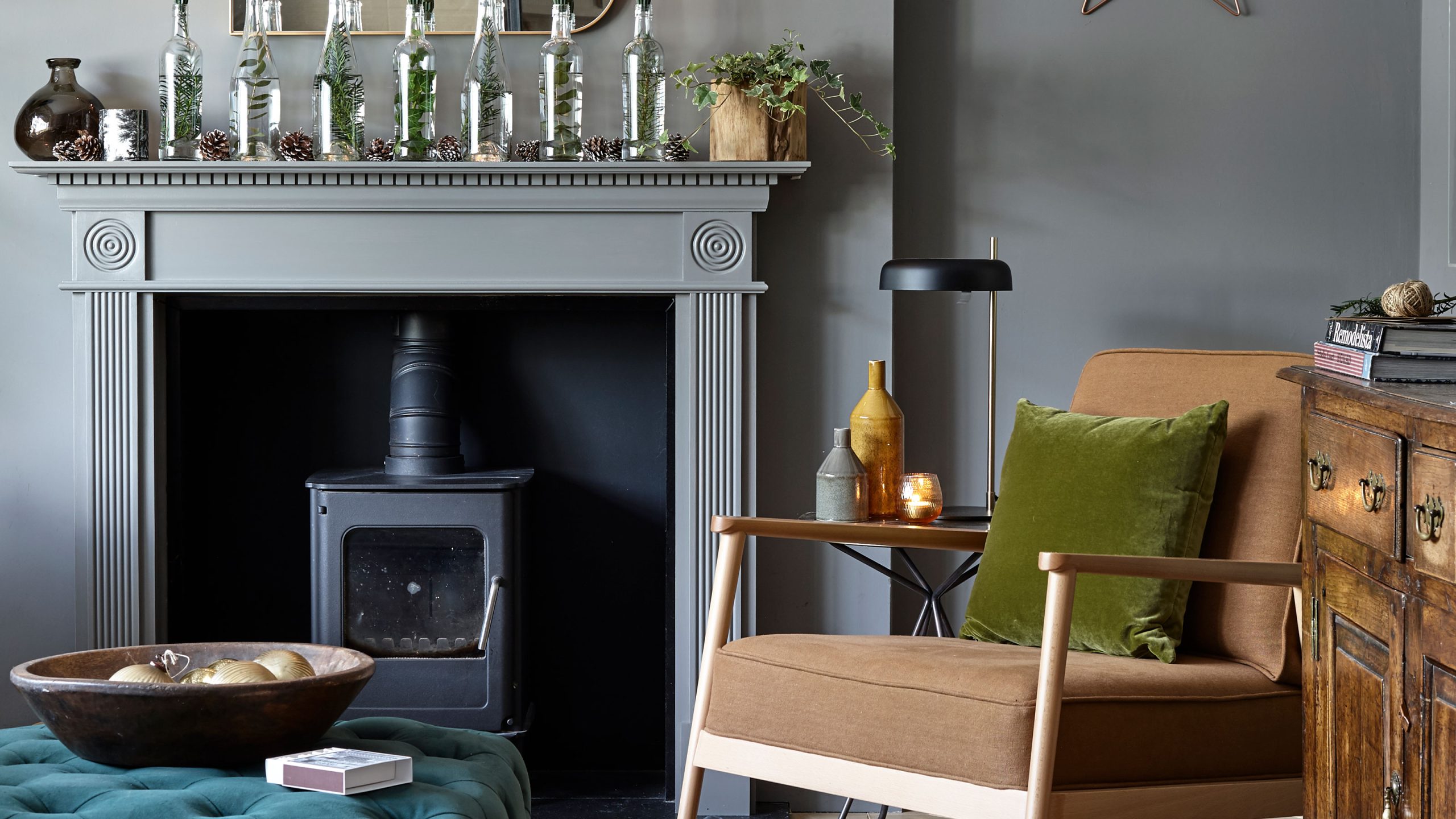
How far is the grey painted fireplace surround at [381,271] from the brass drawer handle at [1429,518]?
1.48m

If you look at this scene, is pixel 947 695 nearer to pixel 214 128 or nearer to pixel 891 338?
pixel 891 338

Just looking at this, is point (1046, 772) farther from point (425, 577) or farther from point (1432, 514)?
point (425, 577)

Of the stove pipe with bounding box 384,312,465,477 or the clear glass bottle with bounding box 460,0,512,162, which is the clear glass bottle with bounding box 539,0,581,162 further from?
the stove pipe with bounding box 384,312,465,477

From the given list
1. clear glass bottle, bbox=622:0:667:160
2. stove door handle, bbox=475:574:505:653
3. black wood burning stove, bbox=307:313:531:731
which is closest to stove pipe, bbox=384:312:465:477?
black wood burning stove, bbox=307:313:531:731

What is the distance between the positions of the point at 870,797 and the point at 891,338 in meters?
1.14

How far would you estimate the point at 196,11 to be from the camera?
8.70 ft

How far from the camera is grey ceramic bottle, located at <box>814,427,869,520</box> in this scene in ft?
7.59

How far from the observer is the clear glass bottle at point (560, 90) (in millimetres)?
2559

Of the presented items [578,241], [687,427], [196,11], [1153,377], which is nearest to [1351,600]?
[1153,377]

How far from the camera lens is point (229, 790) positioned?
129 cm

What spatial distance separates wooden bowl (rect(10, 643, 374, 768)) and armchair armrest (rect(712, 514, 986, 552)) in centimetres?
77

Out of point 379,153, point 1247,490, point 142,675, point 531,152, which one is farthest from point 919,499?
point 142,675

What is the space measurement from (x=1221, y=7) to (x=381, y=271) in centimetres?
189

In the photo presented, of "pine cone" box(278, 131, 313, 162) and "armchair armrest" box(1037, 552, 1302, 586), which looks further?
"pine cone" box(278, 131, 313, 162)
